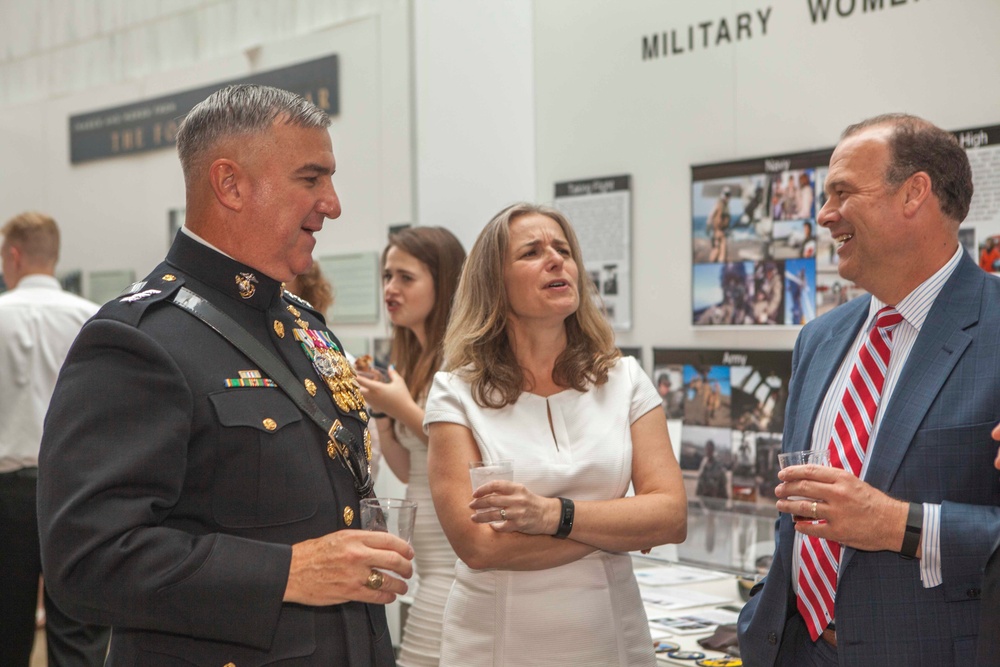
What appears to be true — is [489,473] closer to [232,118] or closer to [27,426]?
[232,118]

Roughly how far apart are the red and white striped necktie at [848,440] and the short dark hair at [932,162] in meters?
0.26

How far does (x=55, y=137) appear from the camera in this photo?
6.29m

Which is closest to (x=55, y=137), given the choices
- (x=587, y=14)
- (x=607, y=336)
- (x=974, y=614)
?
(x=587, y=14)

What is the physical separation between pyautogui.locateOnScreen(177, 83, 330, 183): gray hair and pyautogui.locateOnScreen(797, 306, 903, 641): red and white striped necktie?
4.20ft

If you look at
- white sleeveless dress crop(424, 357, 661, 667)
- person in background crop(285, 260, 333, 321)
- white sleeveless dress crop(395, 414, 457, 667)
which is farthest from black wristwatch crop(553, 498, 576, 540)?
person in background crop(285, 260, 333, 321)

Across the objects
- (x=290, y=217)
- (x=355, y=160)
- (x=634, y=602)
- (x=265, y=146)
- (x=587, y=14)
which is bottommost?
(x=634, y=602)

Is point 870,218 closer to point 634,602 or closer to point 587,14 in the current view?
point 634,602

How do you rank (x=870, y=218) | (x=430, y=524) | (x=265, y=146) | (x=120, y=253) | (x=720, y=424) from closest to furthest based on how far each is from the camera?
(x=265, y=146)
(x=870, y=218)
(x=430, y=524)
(x=720, y=424)
(x=120, y=253)

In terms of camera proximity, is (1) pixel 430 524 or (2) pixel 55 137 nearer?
(1) pixel 430 524

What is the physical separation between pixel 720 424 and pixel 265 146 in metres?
2.34

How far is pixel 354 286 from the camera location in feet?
16.6

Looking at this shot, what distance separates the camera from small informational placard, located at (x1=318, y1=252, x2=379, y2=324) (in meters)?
5.00

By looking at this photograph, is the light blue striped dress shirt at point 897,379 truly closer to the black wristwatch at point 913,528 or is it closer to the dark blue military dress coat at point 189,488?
the black wristwatch at point 913,528

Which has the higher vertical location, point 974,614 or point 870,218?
point 870,218
